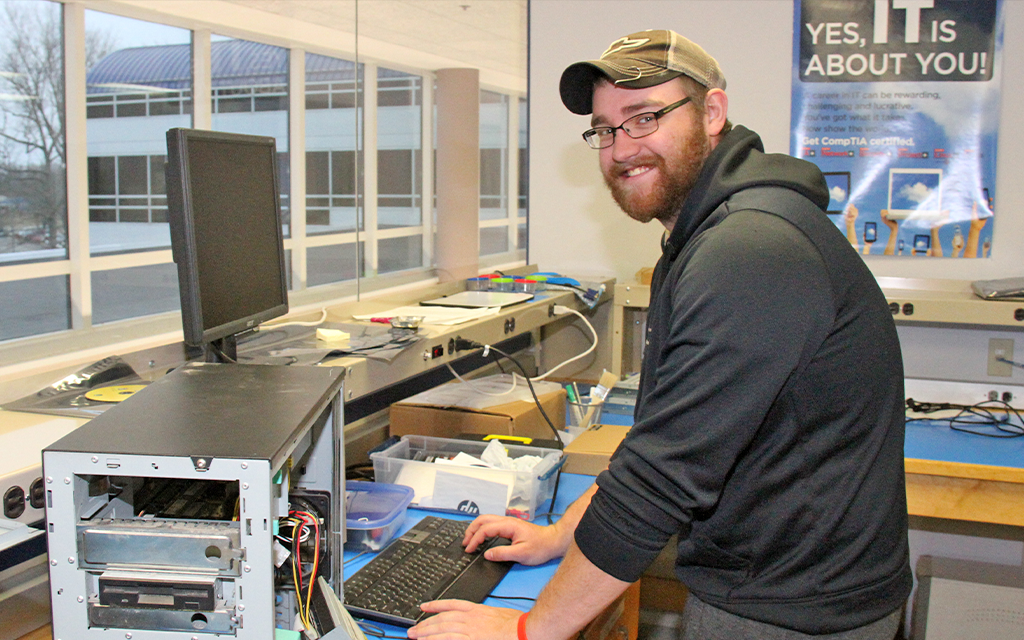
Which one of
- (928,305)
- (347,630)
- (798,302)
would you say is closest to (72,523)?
(347,630)

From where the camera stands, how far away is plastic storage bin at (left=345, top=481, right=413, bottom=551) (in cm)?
144

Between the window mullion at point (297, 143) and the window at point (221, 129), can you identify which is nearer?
the window at point (221, 129)

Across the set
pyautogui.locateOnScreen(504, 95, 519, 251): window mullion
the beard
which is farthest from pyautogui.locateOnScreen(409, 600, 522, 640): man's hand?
pyautogui.locateOnScreen(504, 95, 519, 251): window mullion

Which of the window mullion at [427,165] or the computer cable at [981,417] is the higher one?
the window mullion at [427,165]

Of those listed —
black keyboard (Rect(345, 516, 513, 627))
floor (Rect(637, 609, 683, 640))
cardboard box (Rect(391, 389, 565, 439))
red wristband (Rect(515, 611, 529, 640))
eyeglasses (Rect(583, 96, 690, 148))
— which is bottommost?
floor (Rect(637, 609, 683, 640))

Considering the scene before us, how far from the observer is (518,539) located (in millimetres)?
1415

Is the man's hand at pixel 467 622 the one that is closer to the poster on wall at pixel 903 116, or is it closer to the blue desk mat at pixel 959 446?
the blue desk mat at pixel 959 446

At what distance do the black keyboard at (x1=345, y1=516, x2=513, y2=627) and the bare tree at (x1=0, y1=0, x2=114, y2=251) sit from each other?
8.52 ft

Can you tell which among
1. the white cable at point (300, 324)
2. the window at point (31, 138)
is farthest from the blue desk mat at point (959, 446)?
the window at point (31, 138)

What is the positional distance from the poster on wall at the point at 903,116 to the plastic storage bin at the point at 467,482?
6.07ft

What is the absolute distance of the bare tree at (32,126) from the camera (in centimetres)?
310

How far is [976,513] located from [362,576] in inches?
69.5

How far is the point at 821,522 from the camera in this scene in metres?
1.01

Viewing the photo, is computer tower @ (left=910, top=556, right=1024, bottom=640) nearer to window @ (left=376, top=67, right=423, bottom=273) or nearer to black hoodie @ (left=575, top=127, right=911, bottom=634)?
black hoodie @ (left=575, top=127, right=911, bottom=634)
